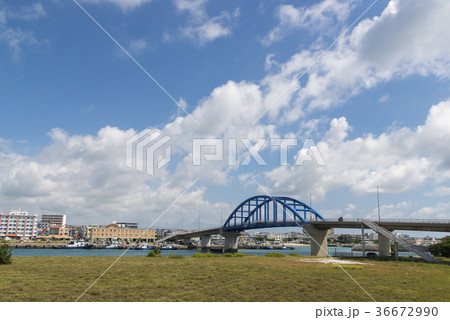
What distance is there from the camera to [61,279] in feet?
58.6

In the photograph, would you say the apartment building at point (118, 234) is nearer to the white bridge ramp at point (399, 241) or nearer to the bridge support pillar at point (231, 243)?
the bridge support pillar at point (231, 243)

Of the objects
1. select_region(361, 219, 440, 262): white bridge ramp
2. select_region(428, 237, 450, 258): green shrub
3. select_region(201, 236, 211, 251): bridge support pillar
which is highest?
select_region(361, 219, 440, 262): white bridge ramp

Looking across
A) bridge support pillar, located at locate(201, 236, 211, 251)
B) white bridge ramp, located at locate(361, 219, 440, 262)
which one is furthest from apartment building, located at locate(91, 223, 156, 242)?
white bridge ramp, located at locate(361, 219, 440, 262)

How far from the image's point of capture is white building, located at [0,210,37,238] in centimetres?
15620

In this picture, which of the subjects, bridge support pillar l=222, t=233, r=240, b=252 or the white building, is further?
the white building

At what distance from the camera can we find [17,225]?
16038 cm

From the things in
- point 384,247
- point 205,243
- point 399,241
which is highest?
point 399,241

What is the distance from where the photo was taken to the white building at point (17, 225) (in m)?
156

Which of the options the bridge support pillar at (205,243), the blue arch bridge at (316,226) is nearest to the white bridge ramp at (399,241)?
the blue arch bridge at (316,226)

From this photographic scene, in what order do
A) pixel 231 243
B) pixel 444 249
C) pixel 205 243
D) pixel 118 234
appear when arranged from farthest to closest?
pixel 118 234 → pixel 205 243 → pixel 231 243 → pixel 444 249

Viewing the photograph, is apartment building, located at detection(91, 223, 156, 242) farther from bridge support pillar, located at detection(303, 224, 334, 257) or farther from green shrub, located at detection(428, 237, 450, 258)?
green shrub, located at detection(428, 237, 450, 258)

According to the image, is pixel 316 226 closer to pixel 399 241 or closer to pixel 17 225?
pixel 399 241

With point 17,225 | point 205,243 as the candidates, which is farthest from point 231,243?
Answer: point 17,225
